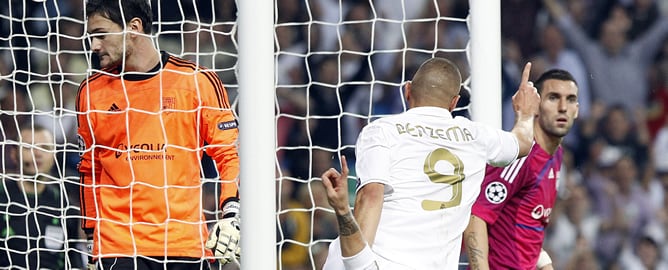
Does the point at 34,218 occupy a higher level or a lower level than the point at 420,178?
lower

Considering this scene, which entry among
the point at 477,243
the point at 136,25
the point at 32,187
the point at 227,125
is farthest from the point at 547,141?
the point at 32,187

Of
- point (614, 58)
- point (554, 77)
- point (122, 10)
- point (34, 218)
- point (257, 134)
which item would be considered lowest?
point (34, 218)

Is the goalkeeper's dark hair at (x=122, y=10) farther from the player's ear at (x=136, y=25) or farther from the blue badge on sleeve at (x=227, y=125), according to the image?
the blue badge on sleeve at (x=227, y=125)

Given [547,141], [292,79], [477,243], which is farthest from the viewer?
[292,79]

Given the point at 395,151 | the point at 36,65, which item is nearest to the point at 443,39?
the point at 36,65

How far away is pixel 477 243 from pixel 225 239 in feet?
3.69

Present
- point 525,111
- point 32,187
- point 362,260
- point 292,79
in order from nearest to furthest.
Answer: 1. point 362,260
2. point 525,111
3. point 32,187
4. point 292,79

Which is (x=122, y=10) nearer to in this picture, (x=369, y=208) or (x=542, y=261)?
(x=369, y=208)

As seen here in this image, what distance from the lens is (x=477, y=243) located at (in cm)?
515

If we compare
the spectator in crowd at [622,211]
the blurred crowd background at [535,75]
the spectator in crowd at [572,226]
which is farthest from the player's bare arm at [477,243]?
the spectator in crowd at [622,211]

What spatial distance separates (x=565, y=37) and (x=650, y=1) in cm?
64

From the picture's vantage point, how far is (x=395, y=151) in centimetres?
423

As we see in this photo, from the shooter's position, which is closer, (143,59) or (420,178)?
(420,178)

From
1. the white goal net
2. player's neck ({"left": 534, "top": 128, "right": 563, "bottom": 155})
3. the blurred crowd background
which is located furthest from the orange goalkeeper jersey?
the blurred crowd background
